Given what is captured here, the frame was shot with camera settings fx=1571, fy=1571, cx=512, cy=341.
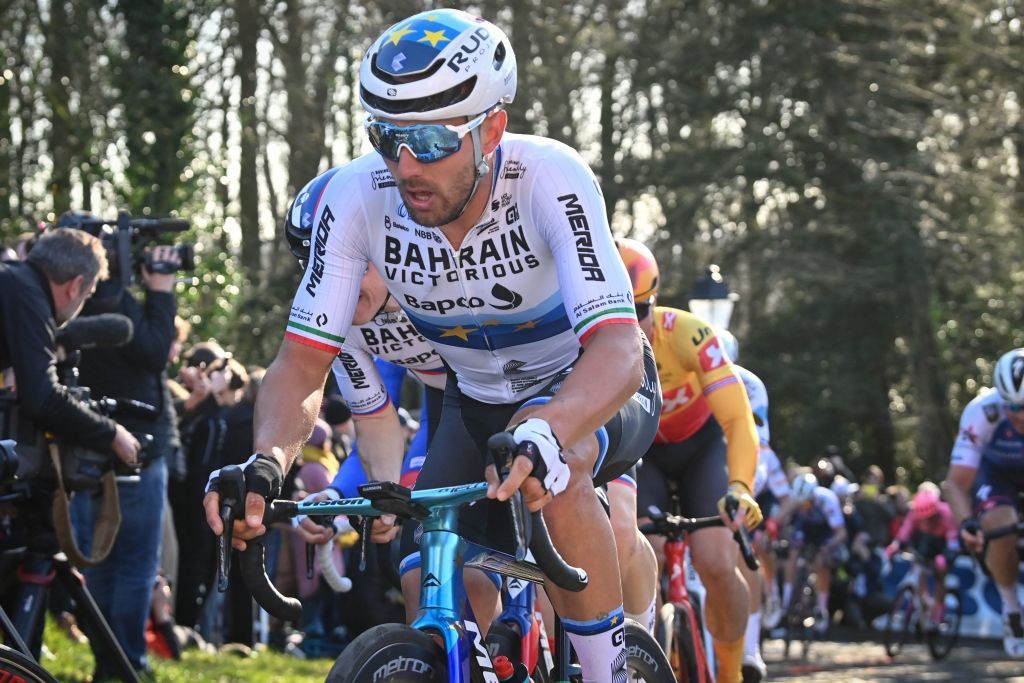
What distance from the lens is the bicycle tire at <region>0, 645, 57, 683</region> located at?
426 centimetres

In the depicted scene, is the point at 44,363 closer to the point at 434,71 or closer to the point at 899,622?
the point at 434,71

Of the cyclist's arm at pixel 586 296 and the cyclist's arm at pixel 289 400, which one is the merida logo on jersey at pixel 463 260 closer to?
the cyclist's arm at pixel 586 296

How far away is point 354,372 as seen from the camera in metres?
5.84

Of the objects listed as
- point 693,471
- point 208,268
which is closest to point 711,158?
point 208,268

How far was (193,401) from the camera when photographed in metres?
10.4

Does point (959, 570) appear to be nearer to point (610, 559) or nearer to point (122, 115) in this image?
point (122, 115)

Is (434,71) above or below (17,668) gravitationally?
above

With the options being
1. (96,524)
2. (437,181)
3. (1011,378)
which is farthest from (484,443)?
(1011,378)

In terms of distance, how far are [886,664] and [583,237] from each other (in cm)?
1247

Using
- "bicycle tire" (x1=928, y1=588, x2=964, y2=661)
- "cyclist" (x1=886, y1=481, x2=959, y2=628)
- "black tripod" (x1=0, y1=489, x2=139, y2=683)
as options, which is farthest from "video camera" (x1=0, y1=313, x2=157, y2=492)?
"cyclist" (x1=886, y1=481, x2=959, y2=628)

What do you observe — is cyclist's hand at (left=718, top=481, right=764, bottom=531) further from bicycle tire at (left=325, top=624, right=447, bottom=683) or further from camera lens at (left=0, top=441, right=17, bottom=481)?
bicycle tire at (left=325, top=624, right=447, bottom=683)

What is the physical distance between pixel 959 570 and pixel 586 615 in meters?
16.9

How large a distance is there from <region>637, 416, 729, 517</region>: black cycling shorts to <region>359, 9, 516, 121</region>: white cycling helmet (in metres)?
4.18

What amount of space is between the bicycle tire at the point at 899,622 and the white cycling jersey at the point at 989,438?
6.47m
